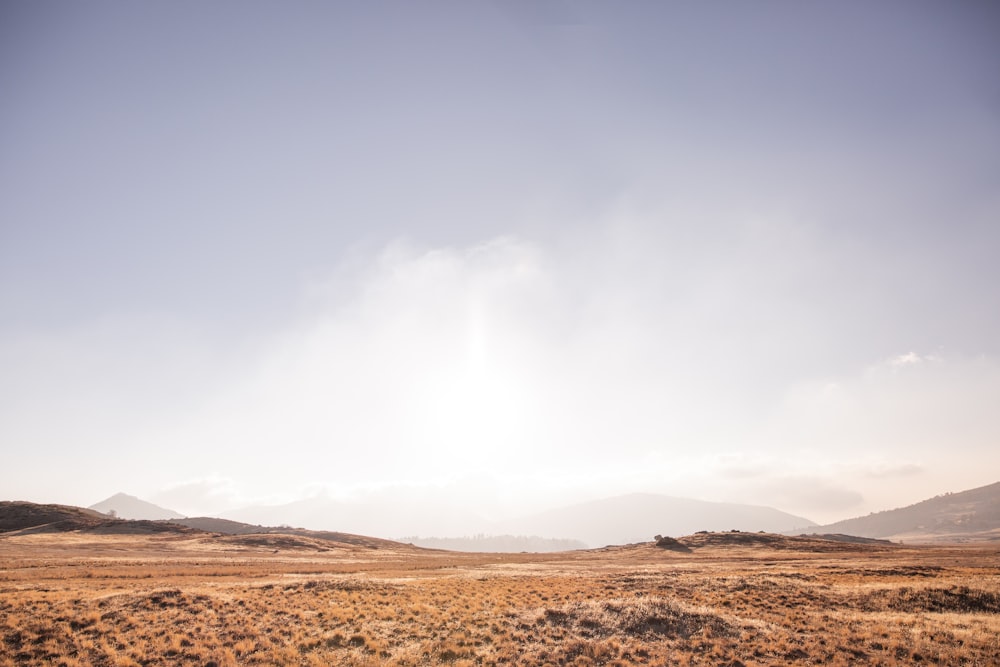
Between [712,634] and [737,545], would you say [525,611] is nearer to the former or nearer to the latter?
[712,634]

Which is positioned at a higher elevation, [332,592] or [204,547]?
[332,592]

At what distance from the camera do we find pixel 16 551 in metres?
64.5

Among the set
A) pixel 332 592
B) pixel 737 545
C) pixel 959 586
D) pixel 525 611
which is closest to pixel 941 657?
pixel 959 586

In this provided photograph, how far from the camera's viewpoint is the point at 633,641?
21.3m

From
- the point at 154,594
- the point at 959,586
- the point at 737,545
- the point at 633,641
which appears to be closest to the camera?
the point at 633,641

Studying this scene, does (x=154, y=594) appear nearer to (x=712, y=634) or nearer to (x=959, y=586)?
(x=712, y=634)

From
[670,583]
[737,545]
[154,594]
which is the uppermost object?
[154,594]

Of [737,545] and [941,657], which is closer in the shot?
[941,657]

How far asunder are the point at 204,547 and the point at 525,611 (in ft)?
287

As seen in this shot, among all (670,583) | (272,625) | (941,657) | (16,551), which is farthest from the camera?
(16,551)

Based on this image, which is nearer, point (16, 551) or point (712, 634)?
point (712, 634)

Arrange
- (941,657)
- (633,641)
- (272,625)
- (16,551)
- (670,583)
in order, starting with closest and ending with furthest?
(941,657) < (633,641) < (272,625) < (670,583) < (16,551)

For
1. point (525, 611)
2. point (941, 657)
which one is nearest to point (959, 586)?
point (941, 657)

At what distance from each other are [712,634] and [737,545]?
288ft
